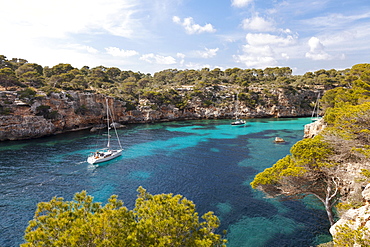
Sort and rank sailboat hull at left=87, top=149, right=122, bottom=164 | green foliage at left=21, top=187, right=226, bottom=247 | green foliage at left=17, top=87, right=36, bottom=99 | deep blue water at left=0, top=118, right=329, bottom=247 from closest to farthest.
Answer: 1. green foliage at left=21, top=187, right=226, bottom=247
2. deep blue water at left=0, top=118, right=329, bottom=247
3. sailboat hull at left=87, top=149, right=122, bottom=164
4. green foliage at left=17, top=87, right=36, bottom=99

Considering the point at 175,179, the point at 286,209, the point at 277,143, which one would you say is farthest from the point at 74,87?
the point at 286,209

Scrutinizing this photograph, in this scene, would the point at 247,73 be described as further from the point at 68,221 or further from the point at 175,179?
the point at 68,221

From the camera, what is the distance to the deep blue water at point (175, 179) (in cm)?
2002

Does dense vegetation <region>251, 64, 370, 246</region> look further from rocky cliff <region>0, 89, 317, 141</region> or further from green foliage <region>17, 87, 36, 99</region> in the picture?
green foliage <region>17, 87, 36, 99</region>

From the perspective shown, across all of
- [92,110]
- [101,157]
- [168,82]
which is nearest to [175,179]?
[101,157]

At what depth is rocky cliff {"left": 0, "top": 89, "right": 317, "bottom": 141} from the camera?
56259mm

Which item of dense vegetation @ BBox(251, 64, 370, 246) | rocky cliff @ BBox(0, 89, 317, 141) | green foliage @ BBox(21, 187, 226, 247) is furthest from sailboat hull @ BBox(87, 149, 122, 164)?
rocky cliff @ BBox(0, 89, 317, 141)

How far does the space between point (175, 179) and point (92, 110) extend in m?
57.1

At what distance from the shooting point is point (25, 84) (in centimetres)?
6906

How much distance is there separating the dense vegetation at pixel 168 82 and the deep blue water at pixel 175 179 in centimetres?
2744

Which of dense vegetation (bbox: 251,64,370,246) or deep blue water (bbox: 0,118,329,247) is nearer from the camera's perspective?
dense vegetation (bbox: 251,64,370,246)

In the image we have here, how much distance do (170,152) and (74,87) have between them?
55951 mm

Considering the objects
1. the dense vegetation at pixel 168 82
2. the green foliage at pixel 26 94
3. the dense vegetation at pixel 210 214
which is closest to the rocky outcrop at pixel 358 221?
the dense vegetation at pixel 210 214

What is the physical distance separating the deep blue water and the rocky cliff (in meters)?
5.96
